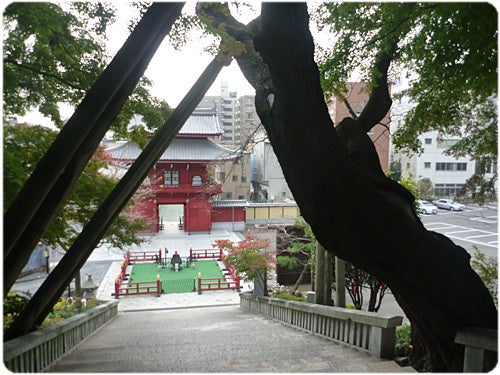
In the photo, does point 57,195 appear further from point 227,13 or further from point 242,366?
point 227,13

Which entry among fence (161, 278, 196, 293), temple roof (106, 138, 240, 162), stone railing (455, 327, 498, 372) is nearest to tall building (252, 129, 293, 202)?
temple roof (106, 138, 240, 162)

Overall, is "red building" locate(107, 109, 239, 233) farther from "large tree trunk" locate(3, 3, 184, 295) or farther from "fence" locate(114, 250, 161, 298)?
"large tree trunk" locate(3, 3, 184, 295)

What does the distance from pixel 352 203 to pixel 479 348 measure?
130 cm

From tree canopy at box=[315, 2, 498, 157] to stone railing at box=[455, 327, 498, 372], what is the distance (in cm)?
214

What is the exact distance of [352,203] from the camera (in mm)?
2309

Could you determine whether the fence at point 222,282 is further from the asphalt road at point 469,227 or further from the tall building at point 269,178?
the tall building at point 269,178

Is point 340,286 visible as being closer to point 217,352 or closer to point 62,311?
point 217,352

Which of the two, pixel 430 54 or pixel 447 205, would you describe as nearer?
pixel 430 54

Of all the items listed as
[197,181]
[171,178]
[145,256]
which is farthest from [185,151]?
[145,256]

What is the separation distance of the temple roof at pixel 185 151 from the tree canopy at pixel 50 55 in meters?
16.6

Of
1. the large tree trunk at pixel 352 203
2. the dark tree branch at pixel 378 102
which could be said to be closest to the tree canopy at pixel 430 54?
the dark tree branch at pixel 378 102

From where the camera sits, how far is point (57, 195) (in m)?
2.54

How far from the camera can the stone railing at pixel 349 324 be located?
3.40m

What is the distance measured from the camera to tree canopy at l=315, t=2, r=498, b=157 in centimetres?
283
